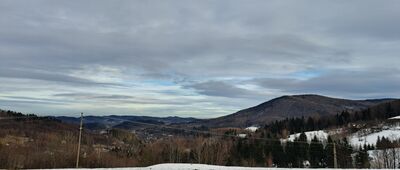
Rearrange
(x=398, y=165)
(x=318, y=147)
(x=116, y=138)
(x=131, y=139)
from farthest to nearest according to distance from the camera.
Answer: (x=116, y=138) → (x=131, y=139) → (x=318, y=147) → (x=398, y=165)

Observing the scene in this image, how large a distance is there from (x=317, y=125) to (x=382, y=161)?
321ft

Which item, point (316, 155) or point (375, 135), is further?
point (375, 135)

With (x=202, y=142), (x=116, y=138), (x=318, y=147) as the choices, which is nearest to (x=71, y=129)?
(x=116, y=138)

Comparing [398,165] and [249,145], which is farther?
[249,145]

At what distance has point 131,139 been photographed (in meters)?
124

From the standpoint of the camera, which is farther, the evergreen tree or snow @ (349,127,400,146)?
snow @ (349,127,400,146)

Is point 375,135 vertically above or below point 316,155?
above

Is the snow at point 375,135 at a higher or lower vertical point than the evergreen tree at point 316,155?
higher

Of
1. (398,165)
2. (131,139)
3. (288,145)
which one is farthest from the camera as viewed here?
(131,139)

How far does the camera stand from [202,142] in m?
114

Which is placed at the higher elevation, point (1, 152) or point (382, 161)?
point (1, 152)

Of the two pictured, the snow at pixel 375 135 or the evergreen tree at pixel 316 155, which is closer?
the evergreen tree at pixel 316 155

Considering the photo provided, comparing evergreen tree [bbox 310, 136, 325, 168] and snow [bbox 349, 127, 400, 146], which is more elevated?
snow [bbox 349, 127, 400, 146]

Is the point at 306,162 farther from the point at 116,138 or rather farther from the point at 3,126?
the point at 3,126
